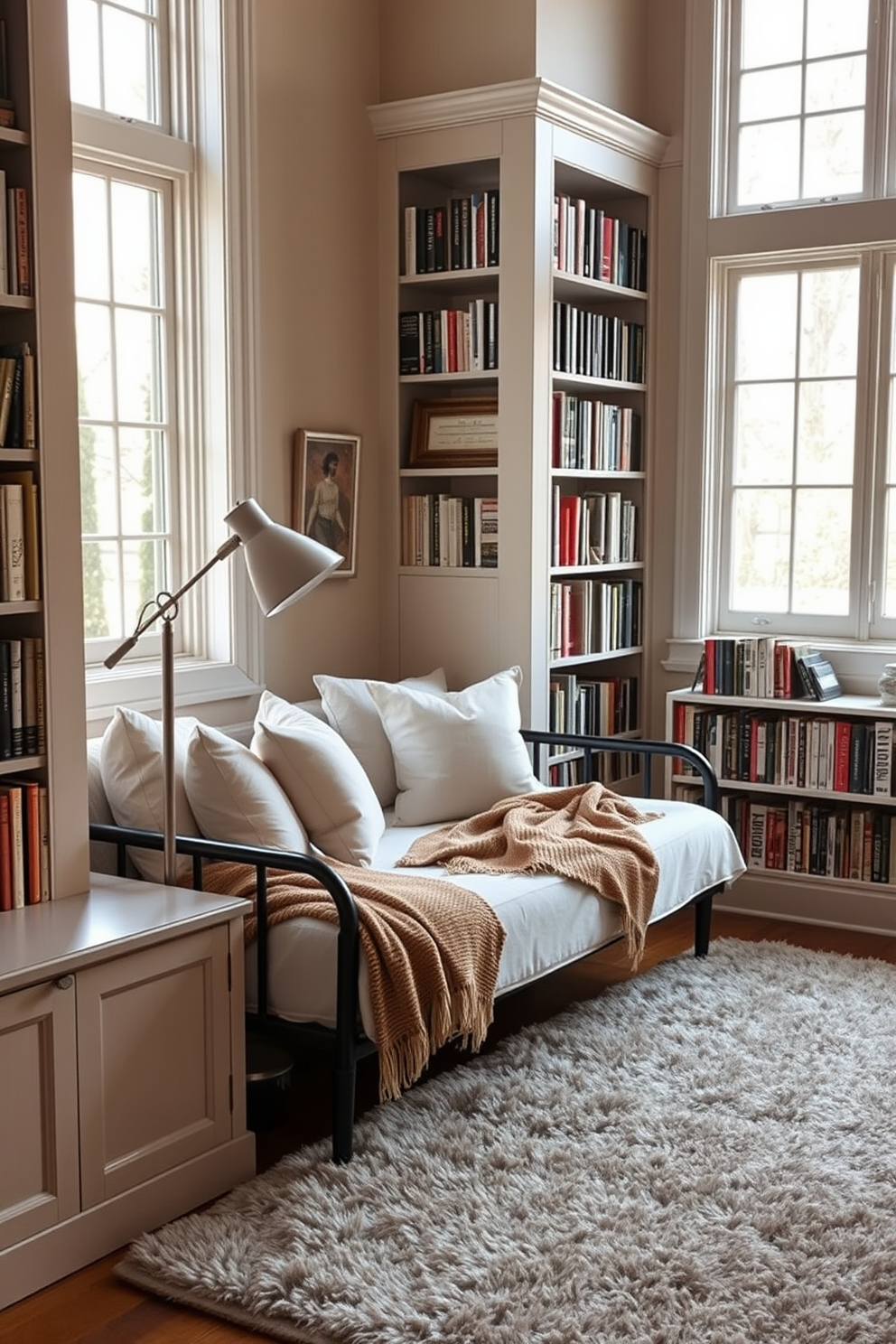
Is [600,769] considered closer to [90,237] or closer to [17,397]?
[90,237]

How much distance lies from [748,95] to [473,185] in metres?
1.10

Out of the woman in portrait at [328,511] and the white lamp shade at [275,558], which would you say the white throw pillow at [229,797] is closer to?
the white lamp shade at [275,558]

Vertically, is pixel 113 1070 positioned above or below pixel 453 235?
below

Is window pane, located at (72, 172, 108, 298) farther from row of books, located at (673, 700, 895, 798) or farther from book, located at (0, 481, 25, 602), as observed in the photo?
row of books, located at (673, 700, 895, 798)

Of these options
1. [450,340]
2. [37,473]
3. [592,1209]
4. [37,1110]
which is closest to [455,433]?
[450,340]

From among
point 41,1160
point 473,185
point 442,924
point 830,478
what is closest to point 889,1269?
point 442,924

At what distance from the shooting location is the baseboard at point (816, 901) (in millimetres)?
5047

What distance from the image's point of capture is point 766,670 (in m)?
5.16

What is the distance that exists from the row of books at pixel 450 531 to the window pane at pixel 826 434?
127 centimetres

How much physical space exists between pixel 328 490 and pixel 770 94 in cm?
226

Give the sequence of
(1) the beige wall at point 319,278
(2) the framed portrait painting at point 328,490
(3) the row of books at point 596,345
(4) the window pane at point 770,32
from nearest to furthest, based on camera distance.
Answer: (1) the beige wall at point 319,278 → (2) the framed portrait painting at point 328,490 → (3) the row of books at point 596,345 → (4) the window pane at point 770,32

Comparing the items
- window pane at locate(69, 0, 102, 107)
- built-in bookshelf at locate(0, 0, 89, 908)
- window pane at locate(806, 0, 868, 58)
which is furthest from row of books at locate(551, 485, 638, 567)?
Answer: built-in bookshelf at locate(0, 0, 89, 908)

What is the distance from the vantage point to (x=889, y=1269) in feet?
8.87

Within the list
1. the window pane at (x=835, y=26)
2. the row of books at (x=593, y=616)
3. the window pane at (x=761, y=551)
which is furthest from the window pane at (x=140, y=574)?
the window pane at (x=835, y=26)
